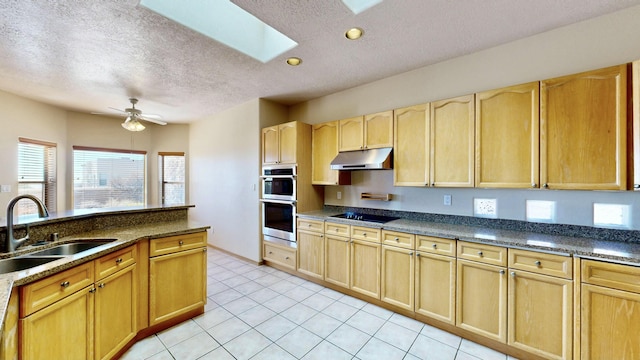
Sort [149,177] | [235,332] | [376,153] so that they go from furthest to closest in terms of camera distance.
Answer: [149,177] → [376,153] → [235,332]

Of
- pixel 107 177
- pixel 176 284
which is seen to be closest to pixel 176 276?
pixel 176 284

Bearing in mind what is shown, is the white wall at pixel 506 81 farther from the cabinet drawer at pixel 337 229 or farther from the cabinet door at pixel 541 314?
the cabinet door at pixel 541 314

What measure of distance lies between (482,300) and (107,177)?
679 centimetres

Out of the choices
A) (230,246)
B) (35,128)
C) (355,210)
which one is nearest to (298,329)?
(355,210)

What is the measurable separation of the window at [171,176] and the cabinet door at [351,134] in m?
4.38

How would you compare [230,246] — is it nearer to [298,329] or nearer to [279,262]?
[279,262]

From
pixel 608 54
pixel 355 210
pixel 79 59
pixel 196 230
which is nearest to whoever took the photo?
pixel 608 54

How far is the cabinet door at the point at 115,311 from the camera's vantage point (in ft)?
5.52

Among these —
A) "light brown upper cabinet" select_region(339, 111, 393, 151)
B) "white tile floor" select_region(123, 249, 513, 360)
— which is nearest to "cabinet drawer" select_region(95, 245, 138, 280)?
"white tile floor" select_region(123, 249, 513, 360)

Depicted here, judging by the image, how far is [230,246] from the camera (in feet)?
14.8

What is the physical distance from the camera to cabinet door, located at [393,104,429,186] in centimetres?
261

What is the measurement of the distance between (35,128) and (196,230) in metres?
4.10

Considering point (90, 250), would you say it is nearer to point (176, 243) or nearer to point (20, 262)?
point (20, 262)

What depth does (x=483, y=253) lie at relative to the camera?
201cm
